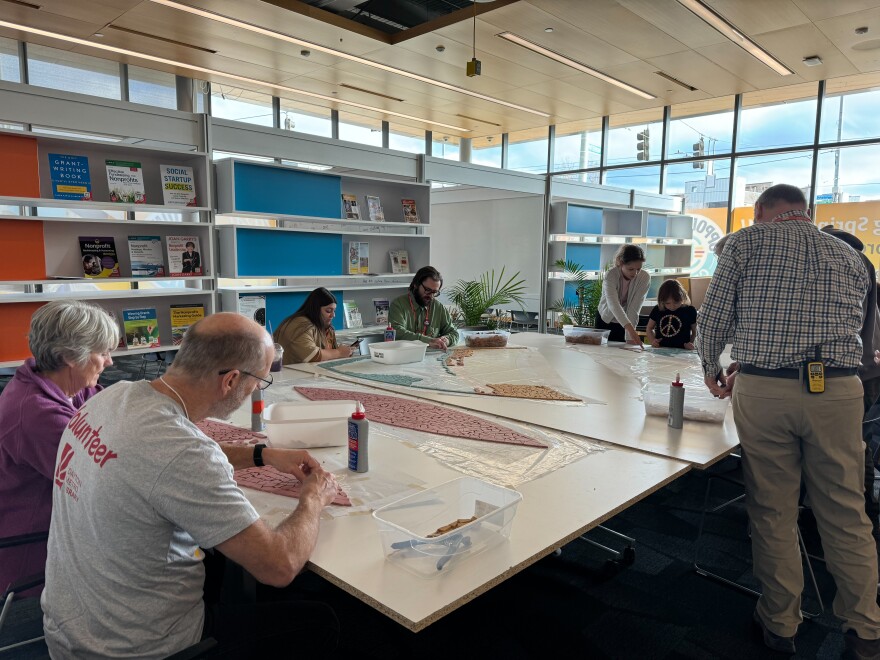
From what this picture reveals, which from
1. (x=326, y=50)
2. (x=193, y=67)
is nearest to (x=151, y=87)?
(x=193, y=67)

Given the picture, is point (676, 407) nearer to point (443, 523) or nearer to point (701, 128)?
point (443, 523)

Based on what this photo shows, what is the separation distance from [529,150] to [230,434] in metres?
9.54

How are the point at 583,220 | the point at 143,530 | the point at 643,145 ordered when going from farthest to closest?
the point at 643,145 → the point at 583,220 → the point at 143,530

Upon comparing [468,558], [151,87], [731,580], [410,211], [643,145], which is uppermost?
[151,87]

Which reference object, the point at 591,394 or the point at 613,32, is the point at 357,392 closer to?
the point at 591,394

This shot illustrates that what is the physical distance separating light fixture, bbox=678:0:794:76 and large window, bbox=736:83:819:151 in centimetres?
102

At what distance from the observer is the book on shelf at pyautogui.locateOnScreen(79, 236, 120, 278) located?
4.11 meters

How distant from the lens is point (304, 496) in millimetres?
1406

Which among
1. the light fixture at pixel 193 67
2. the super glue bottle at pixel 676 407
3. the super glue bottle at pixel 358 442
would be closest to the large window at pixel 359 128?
the light fixture at pixel 193 67

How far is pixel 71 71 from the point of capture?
22.2 feet

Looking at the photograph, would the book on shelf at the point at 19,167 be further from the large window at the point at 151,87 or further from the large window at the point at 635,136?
the large window at the point at 635,136

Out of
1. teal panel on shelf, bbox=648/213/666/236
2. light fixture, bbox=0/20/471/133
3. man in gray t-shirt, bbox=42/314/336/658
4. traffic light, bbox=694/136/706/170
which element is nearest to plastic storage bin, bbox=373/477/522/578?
man in gray t-shirt, bbox=42/314/336/658

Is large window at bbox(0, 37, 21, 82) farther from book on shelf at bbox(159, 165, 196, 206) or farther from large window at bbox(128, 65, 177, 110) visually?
book on shelf at bbox(159, 165, 196, 206)

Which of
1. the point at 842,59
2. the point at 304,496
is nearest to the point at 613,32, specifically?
the point at 842,59
